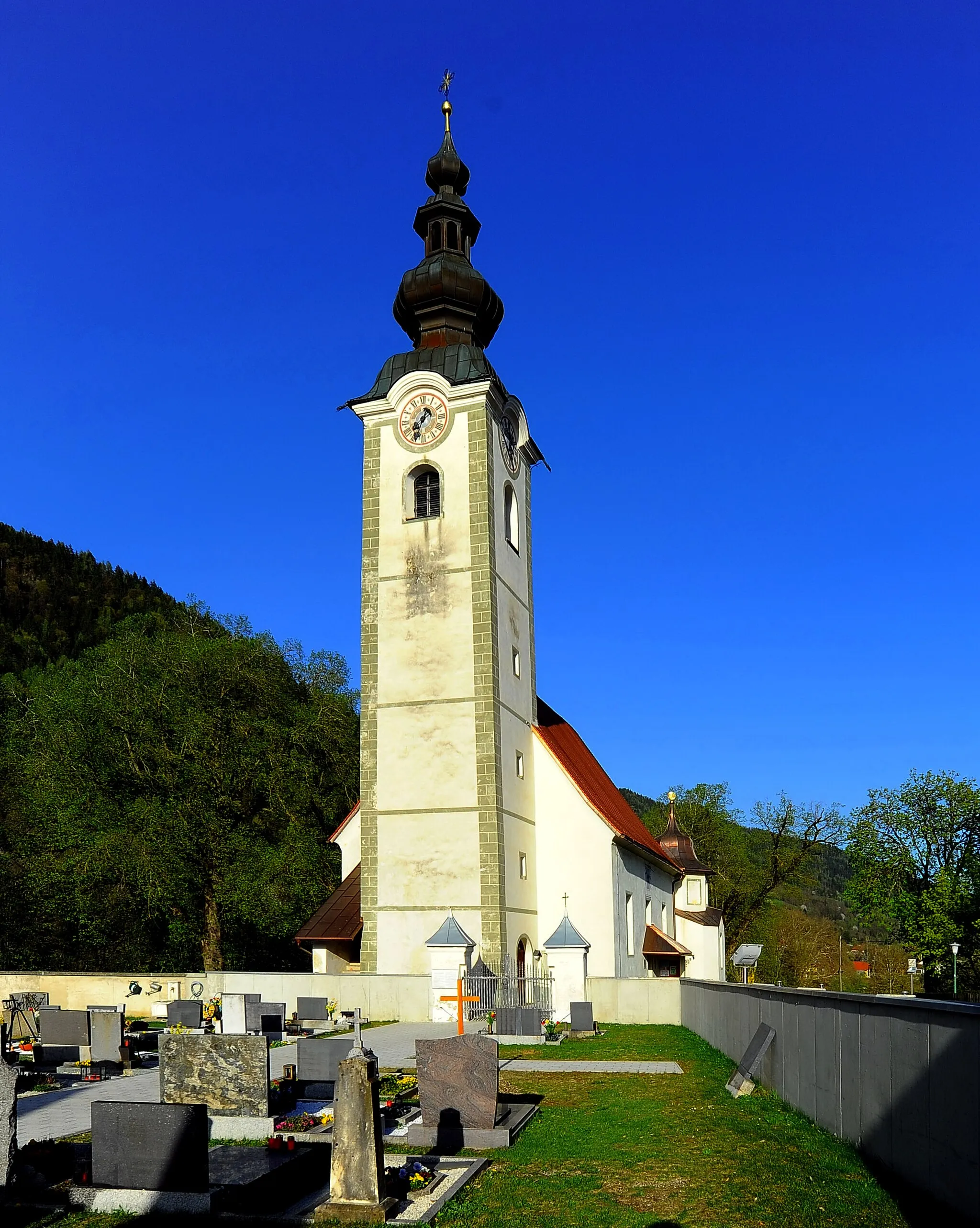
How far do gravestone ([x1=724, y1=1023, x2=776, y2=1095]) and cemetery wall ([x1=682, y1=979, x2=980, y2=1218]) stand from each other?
0.12 meters

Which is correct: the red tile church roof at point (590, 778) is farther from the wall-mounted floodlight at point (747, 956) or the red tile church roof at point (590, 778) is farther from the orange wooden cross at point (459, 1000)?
the orange wooden cross at point (459, 1000)

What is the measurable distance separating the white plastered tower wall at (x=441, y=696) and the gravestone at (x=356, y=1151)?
18621 millimetres

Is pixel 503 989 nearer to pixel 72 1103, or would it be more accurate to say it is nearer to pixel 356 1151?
pixel 72 1103

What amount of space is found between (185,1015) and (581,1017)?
7.70 meters

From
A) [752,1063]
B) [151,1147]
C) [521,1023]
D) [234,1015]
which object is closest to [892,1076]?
[752,1063]

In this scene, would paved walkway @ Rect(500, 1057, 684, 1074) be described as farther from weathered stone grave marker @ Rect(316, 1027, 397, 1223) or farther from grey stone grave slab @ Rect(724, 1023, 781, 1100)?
weathered stone grave marker @ Rect(316, 1027, 397, 1223)

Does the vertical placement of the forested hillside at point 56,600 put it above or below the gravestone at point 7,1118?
above

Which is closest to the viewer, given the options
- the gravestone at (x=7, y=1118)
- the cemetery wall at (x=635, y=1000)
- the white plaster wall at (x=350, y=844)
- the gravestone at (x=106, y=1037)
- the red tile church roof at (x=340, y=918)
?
the gravestone at (x=7, y=1118)

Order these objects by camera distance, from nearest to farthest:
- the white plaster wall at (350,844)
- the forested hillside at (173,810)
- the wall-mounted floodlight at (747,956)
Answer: the white plaster wall at (350,844)
the wall-mounted floodlight at (747,956)
the forested hillside at (173,810)

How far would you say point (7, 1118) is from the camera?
8.71 metres

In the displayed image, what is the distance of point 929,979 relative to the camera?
181 ft

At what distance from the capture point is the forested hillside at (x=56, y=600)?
223 feet

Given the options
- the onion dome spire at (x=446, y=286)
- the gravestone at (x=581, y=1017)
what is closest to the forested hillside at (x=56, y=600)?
the onion dome spire at (x=446, y=286)

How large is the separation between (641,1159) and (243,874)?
2760cm
